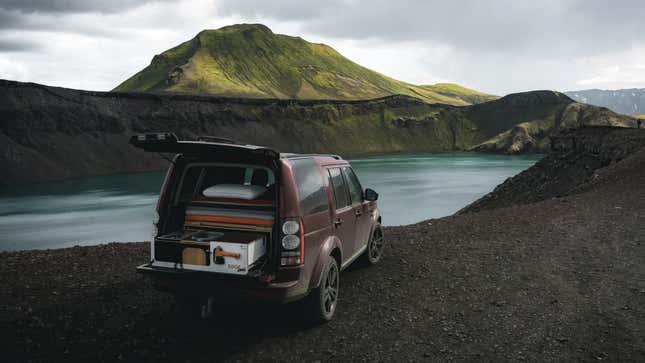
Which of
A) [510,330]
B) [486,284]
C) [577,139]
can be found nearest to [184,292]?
[510,330]

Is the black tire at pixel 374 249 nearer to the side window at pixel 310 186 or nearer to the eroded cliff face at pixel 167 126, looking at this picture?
the side window at pixel 310 186

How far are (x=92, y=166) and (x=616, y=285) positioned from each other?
269ft

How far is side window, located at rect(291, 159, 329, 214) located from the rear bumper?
2.88ft

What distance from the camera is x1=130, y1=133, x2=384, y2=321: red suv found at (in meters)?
5.04

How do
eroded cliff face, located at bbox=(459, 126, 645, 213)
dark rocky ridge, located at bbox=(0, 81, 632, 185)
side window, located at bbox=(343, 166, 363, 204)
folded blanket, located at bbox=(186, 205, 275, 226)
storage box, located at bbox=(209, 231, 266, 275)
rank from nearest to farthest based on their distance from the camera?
storage box, located at bbox=(209, 231, 266, 275) < folded blanket, located at bbox=(186, 205, 275, 226) < side window, located at bbox=(343, 166, 363, 204) < eroded cliff face, located at bbox=(459, 126, 645, 213) < dark rocky ridge, located at bbox=(0, 81, 632, 185)

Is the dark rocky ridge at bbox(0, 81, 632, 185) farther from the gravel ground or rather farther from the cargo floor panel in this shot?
the cargo floor panel

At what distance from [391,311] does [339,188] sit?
1.79m

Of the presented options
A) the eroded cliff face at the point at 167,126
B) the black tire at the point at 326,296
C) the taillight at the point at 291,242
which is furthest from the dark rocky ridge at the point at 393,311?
the eroded cliff face at the point at 167,126

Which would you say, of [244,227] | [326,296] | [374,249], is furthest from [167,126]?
[326,296]

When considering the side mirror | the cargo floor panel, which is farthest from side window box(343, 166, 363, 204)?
the cargo floor panel

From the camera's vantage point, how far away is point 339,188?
6.66 meters

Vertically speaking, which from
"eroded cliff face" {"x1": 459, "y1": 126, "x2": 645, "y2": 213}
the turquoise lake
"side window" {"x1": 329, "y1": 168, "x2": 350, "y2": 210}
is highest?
"side window" {"x1": 329, "y1": 168, "x2": 350, "y2": 210}

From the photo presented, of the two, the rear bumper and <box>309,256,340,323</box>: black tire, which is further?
Answer: <box>309,256,340,323</box>: black tire

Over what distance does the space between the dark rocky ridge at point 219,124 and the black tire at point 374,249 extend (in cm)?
5165
